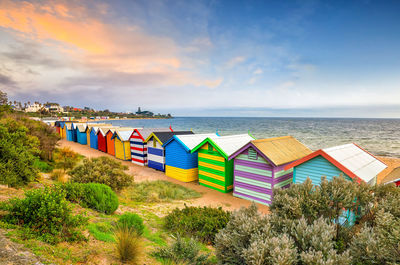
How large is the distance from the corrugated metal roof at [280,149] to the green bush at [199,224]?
15.6ft

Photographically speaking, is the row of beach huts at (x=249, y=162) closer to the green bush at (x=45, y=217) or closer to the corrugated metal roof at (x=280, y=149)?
the corrugated metal roof at (x=280, y=149)

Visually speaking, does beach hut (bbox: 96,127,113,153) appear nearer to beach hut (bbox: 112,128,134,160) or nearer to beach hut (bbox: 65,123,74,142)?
beach hut (bbox: 112,128,134,160)

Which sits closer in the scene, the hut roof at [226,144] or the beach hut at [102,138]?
the hut roof at [226,144]

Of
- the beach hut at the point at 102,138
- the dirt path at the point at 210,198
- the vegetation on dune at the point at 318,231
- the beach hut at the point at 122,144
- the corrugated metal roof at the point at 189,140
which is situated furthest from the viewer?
the beach hut at the point at 102,138

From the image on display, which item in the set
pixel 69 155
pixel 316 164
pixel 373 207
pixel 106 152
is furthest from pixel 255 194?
pixel 106 152

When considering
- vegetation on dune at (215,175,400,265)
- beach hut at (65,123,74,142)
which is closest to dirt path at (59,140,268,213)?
vegetation on dune at (215,175,400,265)

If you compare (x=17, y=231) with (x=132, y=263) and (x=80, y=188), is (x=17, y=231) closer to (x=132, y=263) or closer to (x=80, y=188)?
(x=132, y=263)

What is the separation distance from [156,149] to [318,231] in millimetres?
17086

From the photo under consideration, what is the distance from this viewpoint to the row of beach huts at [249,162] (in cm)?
874

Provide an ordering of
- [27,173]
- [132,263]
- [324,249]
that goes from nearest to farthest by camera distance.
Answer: [324,249] < [132,263] < [27,173]

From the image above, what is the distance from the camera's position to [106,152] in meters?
27.7

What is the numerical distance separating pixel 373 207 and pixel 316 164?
5409 mm

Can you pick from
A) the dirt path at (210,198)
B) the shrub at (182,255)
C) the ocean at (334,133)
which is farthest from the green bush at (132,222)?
the ocean at (334,133)

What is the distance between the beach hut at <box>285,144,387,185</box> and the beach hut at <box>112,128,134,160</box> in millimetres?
19224
